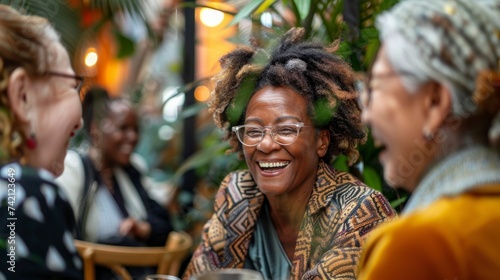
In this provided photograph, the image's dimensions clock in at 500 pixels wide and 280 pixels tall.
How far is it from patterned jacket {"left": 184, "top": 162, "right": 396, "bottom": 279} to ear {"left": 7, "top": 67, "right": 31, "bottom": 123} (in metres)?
0.85

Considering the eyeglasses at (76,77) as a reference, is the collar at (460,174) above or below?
below

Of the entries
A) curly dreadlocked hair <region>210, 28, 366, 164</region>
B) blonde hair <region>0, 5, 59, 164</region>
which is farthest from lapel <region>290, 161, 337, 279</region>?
blonde hair <region>0, 5, 59, 164</region>

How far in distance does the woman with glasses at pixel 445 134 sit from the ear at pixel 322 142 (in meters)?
0.94

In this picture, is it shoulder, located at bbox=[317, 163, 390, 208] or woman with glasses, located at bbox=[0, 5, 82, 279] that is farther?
shoulder, located at bbox=[317, 163, 390, 208]

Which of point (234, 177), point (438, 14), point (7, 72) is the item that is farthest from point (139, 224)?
point (438, 14)

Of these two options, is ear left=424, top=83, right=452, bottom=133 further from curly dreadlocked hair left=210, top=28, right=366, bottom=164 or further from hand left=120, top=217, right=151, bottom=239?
hand left=120, top=217, right=151, bottom=239

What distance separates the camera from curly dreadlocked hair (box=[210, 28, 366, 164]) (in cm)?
242

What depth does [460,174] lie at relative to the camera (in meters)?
1.43

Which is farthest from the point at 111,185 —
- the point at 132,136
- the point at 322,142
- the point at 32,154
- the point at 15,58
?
the point at 15,58

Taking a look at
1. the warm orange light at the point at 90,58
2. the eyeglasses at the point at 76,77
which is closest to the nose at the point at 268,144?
the eyeglasses at the point at 76,77

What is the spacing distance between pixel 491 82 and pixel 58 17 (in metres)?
1.82

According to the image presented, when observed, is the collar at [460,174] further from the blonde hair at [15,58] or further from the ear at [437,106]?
the blonde hair at [15,58]

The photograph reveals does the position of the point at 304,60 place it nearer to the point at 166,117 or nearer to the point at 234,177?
the point at 234,177

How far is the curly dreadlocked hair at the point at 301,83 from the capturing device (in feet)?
7.93
